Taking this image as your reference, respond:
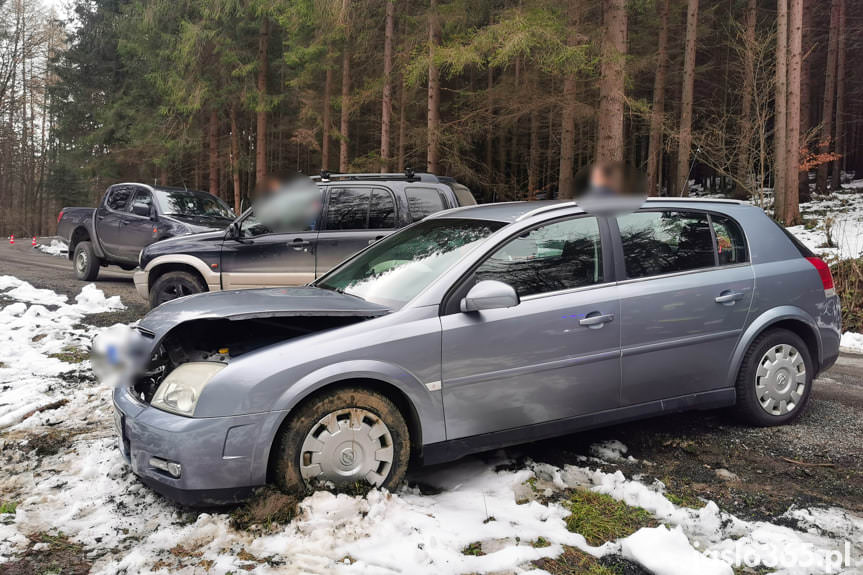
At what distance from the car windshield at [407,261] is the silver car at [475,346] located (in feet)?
0.06

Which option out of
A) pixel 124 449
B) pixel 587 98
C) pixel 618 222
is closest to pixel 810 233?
pixel 587 98

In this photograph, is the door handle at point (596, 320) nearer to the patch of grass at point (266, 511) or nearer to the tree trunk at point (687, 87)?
the patch of grass at point (266, 511)

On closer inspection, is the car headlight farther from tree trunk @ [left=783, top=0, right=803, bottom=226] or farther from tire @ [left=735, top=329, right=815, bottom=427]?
tree trunk @ [left=783, top=0, right=803, bottom=226]

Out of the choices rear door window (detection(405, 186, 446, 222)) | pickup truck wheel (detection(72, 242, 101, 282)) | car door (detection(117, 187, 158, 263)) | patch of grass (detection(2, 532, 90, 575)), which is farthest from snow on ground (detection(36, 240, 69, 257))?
patch of grass (detection(2, 532, 90, 575))

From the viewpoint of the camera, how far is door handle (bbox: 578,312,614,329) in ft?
13.3

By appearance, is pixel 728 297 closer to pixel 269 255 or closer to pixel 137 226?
pixel 269 255

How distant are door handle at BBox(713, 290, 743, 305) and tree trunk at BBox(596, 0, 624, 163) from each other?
798cm

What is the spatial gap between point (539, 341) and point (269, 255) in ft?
18.2

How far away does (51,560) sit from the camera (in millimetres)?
3016

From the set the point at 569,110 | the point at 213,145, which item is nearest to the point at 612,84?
the point at 569,110


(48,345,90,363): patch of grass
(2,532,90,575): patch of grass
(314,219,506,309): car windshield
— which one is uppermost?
(314,219,506,309): car windshield

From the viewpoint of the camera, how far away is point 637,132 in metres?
31.0

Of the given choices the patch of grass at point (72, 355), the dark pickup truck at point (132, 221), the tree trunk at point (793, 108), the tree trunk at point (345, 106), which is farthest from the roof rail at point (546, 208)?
the tree trunk at point (345, 106)

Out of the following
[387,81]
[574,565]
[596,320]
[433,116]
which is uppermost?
[387,81]
